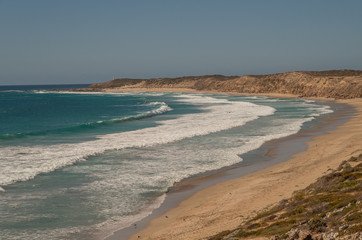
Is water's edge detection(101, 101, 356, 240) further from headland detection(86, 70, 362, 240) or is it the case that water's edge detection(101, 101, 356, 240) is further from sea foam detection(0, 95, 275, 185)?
sea foam detection(0, 95, 275, 185)

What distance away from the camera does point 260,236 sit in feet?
34.0

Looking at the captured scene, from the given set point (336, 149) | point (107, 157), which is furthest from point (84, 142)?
point (336, 149)

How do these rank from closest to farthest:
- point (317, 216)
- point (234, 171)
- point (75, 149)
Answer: point (317, 216) < point (234, 171) < point (75, 149)

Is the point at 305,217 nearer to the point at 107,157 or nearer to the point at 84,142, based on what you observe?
the point at 107,157

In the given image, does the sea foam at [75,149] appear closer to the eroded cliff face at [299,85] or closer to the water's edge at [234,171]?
the water's edge at [234,171]

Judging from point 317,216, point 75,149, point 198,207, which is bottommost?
point 198,207

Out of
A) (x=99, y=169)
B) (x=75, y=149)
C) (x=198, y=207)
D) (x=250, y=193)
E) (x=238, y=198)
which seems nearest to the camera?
(x=198, y=207)

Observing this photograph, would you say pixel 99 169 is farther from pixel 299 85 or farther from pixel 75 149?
pixel 299 85

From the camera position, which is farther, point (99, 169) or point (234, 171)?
point (99, 169)

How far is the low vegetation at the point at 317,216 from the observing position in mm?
9152

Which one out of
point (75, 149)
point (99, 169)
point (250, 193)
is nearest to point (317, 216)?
point (250, 193)

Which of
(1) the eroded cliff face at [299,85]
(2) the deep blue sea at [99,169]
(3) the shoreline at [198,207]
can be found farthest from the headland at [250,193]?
(1) the eroded cliff face at [299,85]

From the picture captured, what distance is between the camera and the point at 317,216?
10.9m

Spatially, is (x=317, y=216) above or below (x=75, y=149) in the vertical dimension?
above
